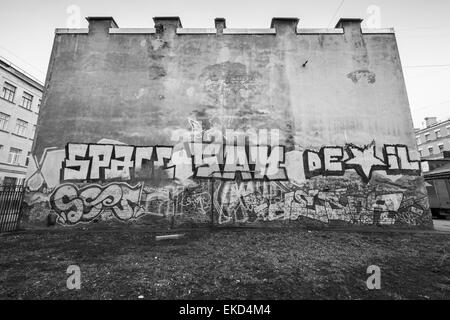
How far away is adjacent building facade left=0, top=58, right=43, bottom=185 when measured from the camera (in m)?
22.2

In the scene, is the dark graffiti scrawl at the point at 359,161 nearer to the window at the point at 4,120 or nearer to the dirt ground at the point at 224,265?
the dirt ground at the point at 224,265

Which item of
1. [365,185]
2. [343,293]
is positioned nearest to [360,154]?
[365,185]

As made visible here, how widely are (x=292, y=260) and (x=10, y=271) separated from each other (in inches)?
210

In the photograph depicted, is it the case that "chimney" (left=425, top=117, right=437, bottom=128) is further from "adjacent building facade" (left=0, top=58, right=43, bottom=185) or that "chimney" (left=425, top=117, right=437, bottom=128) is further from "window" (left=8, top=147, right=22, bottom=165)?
"window" (left=8, top=147, right=22, bottom=165)

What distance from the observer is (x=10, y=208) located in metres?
7.57

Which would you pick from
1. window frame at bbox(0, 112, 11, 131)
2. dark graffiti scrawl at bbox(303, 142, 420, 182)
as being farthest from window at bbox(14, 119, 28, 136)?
dark graffiti scrawl at bbox(303, 142, 420, 182)

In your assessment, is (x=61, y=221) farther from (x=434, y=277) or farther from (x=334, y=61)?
(x=334, y=61)

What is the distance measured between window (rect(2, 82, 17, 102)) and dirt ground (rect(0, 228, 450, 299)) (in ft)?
78.0

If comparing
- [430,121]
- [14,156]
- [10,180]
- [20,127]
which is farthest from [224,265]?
[430,121]

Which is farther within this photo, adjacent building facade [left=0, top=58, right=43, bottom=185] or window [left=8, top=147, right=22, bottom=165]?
window [left=8, top=147, right=22, bottom=165]

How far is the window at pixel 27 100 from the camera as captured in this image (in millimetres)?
24881

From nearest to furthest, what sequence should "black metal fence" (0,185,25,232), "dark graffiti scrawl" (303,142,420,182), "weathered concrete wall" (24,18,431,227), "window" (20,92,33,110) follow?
"black metal fence" (0,185,25,232), "weathered concrete wall" (24,18,431,227), "dark graffiti scrawl" (303,142,420,182), "window" (20,92,33,110)

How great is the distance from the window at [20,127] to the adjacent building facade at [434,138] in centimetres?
5167

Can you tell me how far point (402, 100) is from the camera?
8.74 meters
